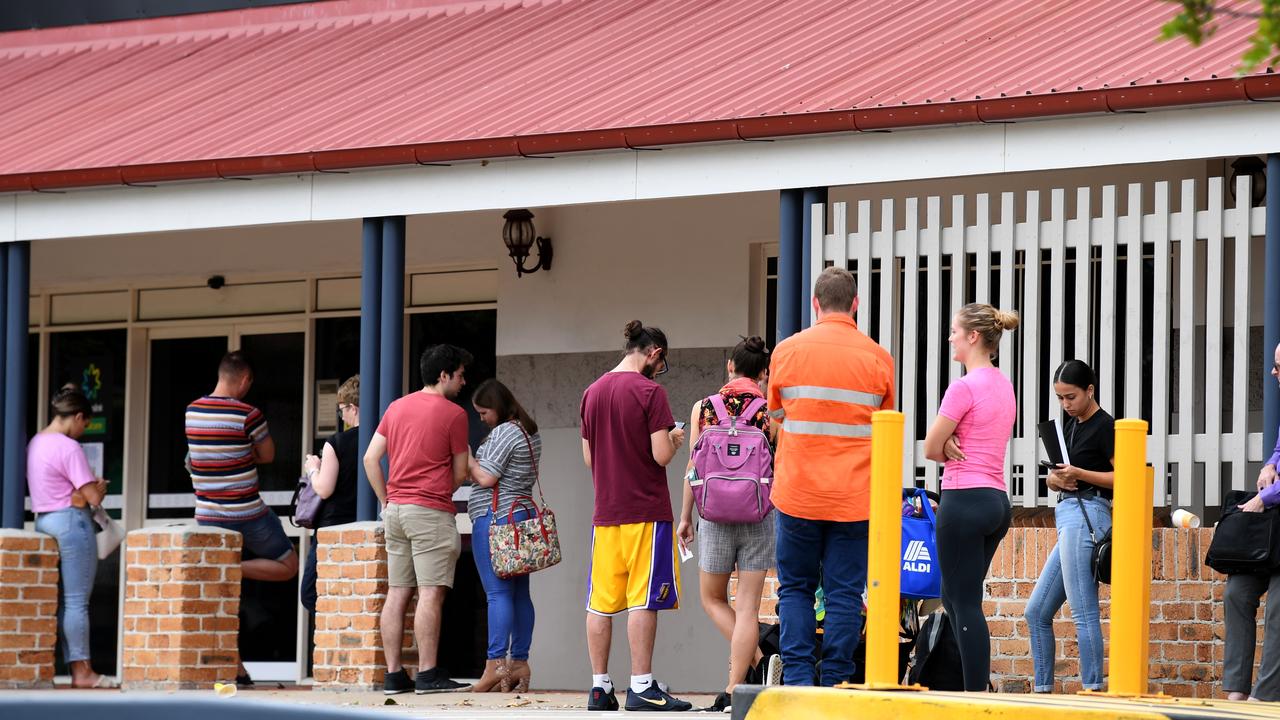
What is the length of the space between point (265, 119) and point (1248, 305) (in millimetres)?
5743

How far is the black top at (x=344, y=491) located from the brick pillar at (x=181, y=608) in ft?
2.23

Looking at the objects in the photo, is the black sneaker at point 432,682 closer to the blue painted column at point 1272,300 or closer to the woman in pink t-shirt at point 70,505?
the woman in pink t-shirt at point 70,505

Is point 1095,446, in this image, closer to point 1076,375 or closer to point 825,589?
point 1076,375

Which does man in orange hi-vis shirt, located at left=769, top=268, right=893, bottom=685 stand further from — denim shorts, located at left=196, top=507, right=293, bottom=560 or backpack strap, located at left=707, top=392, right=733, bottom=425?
denim shorts, located at left=196, top=507, right=293, bottom=560

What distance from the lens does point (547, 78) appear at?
11.4 meters

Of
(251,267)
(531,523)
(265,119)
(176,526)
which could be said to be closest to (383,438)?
(531,523)

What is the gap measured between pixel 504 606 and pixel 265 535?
2.02 metres

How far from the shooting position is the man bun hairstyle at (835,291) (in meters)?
7.61

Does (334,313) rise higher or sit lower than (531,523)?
higher

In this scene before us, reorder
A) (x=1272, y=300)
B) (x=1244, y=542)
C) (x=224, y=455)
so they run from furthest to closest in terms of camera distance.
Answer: (x=224, y=455) → (x=1272, y=300) → (x=1244, y=542)

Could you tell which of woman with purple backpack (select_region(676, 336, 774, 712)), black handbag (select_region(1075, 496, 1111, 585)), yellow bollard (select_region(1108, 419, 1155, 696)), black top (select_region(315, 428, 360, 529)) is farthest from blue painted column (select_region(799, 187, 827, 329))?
yellow bollard (select_region(1108, 419, 1155, 696))

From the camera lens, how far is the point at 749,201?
1168 cm

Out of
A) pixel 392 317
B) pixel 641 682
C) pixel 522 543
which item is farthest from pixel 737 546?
pixel 392 317

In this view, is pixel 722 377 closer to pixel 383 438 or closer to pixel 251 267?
pixel 383 438
